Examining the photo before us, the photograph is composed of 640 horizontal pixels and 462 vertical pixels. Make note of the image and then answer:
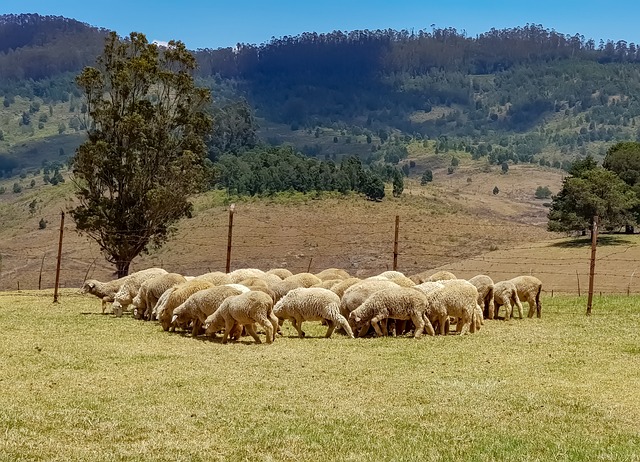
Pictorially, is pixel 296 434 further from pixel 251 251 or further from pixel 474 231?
pixel 474 231

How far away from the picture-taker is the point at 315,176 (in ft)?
270

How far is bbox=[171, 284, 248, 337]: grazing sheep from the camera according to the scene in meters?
17.3

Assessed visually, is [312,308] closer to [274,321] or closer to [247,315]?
[274,321]

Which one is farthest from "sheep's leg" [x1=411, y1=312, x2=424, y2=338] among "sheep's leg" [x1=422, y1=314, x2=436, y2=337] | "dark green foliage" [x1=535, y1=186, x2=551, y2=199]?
"dark green foliage" [x1=535, y1=186, x2=551, y2=199]

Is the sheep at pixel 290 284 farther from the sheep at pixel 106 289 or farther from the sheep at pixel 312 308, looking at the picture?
the sheep at pixel 106 289

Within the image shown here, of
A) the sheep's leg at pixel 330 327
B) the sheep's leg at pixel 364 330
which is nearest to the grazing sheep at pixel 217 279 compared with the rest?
the sheep's leg at pixel 330 327

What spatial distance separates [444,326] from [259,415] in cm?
846

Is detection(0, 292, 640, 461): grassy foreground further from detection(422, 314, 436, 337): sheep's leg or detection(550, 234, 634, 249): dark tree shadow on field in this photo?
detection(550, 234, 634, 249): dark tree shadow on field

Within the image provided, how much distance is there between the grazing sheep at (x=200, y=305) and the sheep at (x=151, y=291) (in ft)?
10.1

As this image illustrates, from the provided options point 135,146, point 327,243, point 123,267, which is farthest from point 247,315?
point 327,243

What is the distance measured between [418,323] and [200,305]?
4783 mm

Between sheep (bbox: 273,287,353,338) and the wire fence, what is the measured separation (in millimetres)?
26470

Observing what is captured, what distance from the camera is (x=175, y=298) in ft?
60.6

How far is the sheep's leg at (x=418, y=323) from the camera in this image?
1686 centimetres
